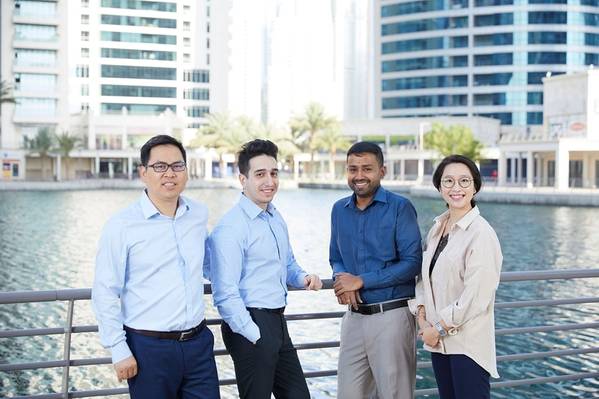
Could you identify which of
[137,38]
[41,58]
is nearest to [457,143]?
[41,58]

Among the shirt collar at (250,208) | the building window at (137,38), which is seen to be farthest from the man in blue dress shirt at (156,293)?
the building window at (137,38)

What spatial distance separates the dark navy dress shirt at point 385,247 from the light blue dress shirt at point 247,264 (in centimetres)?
52

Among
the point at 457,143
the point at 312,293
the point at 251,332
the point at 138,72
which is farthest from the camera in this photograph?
the point at 138,72

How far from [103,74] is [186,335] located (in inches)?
4474

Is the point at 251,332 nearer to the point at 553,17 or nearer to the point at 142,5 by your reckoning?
the point at 553,17

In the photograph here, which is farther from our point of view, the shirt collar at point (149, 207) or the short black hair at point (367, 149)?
the short black hair at point (367, 149)

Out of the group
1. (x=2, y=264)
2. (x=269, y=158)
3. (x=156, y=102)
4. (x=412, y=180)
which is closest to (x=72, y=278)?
(x=2, y=264)

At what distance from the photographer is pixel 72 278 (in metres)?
25.5

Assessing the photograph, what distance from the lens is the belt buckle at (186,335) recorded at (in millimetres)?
4625

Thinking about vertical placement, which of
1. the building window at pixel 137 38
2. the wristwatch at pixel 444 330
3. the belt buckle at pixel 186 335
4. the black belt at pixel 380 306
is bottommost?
the wristwatch at pixel 444 330

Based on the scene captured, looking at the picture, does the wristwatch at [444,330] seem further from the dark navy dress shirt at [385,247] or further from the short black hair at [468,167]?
the short black hair at [468,167]

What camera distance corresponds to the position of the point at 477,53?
4417 inches

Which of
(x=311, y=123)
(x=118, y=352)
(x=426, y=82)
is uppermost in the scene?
(x=426, y=82)

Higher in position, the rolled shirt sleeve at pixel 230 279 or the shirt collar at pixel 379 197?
the shirt collar at pixel 379 197
